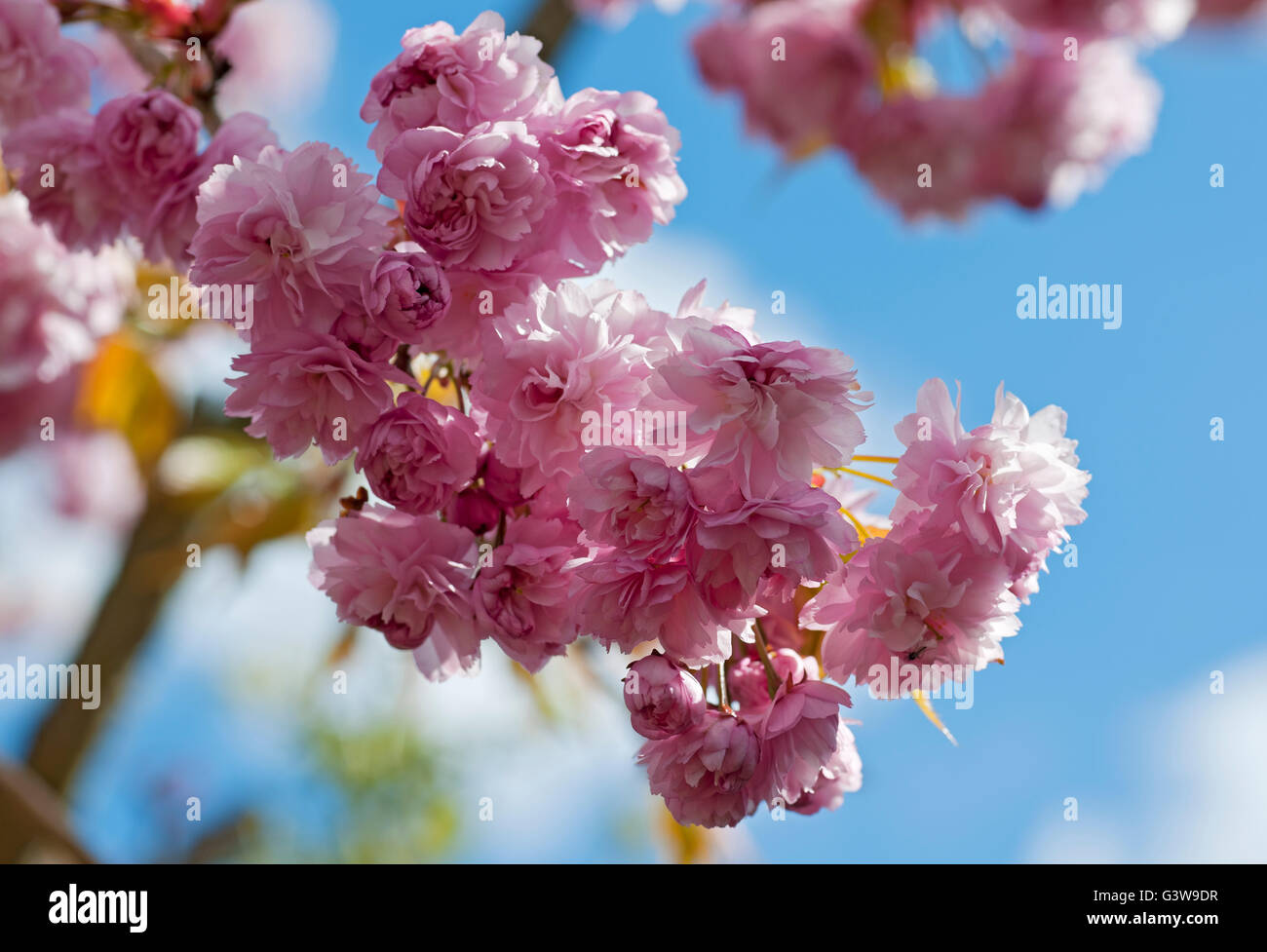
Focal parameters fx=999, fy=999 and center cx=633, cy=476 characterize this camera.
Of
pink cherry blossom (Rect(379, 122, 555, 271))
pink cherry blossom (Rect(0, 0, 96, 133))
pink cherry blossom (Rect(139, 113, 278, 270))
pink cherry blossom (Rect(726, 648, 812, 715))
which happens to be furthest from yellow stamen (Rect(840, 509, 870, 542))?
pink cherry blossom (Rect(0, 0, 96, 133))

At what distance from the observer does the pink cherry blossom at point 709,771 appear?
0.71 meters

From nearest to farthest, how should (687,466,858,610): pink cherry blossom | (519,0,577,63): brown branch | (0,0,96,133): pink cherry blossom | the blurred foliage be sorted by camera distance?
(687,466,858,610): pink cherry blossom, (0,0,96,133): pink cherry blossom, (519,0,577,63): brown branch, the blurred foliage

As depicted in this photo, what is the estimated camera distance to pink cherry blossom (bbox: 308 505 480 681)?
0.76 metres

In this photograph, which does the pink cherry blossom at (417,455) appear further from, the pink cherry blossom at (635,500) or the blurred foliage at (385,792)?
the blurred foliage at (385,792)

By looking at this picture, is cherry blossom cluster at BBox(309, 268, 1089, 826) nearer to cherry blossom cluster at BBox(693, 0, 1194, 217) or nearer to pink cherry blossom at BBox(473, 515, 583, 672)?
pink cherry blossom at BBox(473, 515, 583, 672)

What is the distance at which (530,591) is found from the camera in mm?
723

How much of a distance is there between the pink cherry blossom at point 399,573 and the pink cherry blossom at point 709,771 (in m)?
0.19

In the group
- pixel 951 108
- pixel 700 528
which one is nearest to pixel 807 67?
pixel 951 108

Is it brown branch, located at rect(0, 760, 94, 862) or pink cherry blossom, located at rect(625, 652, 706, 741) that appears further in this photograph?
brown branch, located at rect(0, 760, 94, 862)

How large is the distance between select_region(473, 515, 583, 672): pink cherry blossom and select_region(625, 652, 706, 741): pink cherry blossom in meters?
0.06

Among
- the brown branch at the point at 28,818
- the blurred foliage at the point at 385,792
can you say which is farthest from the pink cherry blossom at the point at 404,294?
the blurred foliage at the point at 385,792

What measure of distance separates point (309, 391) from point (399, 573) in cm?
15
